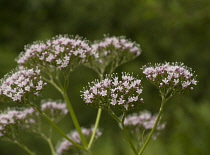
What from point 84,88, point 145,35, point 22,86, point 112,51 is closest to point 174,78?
point 84,88

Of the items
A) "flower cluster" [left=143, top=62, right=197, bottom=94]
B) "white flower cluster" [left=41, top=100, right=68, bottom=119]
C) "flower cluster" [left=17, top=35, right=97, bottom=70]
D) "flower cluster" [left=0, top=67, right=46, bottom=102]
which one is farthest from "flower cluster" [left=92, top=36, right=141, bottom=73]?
"flower cluster" [left=143, top=62, right=197, bottom=94]

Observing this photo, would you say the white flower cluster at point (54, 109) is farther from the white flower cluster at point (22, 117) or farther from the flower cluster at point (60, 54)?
the flower cluster at point (60, 54)

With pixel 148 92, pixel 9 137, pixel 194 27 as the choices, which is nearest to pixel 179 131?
pixel 148 92

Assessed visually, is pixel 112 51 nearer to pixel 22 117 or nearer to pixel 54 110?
Result: pixel 54 110

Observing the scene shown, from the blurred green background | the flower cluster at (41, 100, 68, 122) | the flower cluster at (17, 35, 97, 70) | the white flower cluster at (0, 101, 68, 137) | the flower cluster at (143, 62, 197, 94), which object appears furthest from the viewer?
the blurred green background

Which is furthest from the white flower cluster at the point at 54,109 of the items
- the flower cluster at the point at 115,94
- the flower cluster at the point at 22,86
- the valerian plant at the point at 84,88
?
the flower cluster at the point at 115,94

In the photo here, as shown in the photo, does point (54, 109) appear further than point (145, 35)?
No

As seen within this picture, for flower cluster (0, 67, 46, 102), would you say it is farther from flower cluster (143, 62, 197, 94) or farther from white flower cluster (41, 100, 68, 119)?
flower cluster (143, 62, 197, 94)
